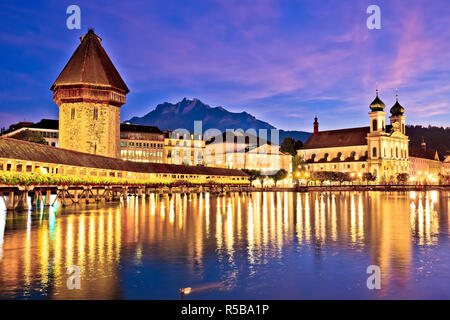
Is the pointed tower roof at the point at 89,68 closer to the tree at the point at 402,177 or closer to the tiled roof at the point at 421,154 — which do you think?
the tree at the point at 402,177

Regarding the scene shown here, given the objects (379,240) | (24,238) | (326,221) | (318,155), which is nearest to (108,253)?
(24,238)

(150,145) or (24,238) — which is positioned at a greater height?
(150,145)

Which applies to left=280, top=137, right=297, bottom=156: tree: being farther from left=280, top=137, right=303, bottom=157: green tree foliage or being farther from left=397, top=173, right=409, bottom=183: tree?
left=397, top=173, right=409, bottom=183: tree

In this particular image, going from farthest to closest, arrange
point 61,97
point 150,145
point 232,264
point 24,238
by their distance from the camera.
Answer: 1. point 150,145
2. point 61,97
3. point 24,238
4. point 232,264

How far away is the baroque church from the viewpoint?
13612 centimetres

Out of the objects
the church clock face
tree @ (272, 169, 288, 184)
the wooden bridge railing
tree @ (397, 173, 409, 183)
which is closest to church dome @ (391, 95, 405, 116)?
the church clock face

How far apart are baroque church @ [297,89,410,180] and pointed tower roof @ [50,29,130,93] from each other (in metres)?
90.7

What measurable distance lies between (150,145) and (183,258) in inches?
4596

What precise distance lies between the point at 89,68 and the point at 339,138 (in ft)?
342

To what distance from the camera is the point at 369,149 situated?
138000 millimetres

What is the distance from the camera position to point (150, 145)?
424ft

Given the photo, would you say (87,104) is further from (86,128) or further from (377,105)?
(377,105)

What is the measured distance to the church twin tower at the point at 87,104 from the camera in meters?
65.7
